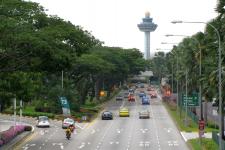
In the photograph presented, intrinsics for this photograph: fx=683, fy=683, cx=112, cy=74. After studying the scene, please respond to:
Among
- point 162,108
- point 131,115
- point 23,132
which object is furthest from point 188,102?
point 162,108

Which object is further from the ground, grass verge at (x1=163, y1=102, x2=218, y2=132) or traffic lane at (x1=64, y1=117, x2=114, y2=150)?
grass verge at (x1=163, y1=102, x2=218, y2=132)

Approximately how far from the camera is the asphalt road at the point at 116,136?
58.1 m

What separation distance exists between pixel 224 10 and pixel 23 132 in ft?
102

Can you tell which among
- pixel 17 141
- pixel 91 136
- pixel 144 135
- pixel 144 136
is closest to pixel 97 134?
pixel 91 136

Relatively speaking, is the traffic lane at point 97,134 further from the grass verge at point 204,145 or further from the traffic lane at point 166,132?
the grass verge at point 204,145

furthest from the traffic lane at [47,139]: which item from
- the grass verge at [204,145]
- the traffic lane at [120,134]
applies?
the grass verge at [204,145]

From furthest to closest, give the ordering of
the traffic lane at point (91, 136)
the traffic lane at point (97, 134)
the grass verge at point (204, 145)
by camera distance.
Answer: the traffic lane at point (97, 134)
the traffic lane at point (91, 136)
the grass verge at point (204, 145)

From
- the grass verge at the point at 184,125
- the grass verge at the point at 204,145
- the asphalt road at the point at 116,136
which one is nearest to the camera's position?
the grass verge at the point at 204,145

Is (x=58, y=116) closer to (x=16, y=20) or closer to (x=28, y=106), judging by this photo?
(x=28, y=106)

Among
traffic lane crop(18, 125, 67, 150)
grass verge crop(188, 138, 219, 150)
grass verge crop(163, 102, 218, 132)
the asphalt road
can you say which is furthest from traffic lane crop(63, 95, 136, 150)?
grass verge crop(188, 138, 219, 150)

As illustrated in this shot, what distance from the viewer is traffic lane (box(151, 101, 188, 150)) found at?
5919cm

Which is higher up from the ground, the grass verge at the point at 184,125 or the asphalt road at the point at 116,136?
the grass verge at the point at 184,125

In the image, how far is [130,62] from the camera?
166 meters

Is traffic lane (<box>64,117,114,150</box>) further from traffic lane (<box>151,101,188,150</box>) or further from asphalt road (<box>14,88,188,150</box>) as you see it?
traffic lane (<box>151,101,188,150</box>)
